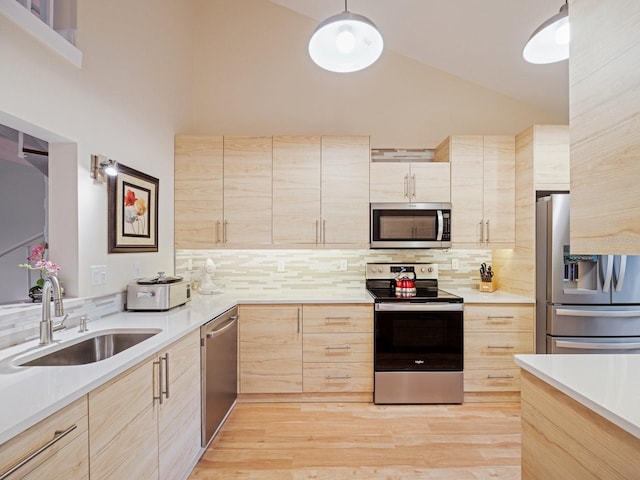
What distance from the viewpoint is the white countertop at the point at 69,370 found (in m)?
0.91

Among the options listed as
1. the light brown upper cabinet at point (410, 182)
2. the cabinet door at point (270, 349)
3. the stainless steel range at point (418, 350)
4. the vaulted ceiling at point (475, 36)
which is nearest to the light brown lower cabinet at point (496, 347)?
the stainless steel range at point (418, 350)

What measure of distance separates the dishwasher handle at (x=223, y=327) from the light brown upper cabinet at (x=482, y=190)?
198cm

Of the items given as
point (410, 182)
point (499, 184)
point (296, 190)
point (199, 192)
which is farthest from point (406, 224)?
point (199, 192)

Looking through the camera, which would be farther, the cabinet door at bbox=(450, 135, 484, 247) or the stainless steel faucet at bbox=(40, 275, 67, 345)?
the cabinet door at bbox=(450, 135, 484, 247)

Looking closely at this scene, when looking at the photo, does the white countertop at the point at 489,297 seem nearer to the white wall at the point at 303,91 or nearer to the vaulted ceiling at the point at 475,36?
the white wall at the point at 303,91

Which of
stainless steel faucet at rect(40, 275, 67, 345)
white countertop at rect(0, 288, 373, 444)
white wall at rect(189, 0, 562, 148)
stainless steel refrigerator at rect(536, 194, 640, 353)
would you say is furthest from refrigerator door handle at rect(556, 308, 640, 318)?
stainless steel faucet at rect(40, 275, 67, 345)

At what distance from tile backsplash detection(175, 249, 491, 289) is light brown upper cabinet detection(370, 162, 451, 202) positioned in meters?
0.59

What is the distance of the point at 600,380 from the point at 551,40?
144 centimetres

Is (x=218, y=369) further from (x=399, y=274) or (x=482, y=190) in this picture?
(x=482, y=190)

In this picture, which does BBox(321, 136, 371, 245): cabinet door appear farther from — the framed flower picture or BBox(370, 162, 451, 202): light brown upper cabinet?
the framed flower picture

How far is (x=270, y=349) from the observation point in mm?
2799

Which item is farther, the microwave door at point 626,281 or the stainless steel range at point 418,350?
the stainless steel range at point 418,350

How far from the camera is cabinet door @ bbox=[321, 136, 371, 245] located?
121 inches

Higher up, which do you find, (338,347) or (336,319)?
(336,319)
